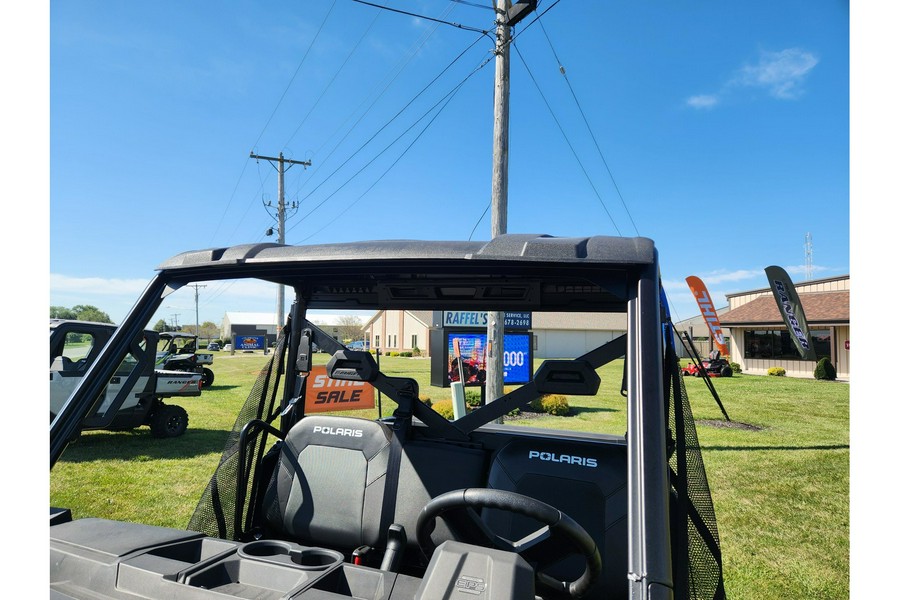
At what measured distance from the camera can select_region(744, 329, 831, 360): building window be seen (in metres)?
26.4

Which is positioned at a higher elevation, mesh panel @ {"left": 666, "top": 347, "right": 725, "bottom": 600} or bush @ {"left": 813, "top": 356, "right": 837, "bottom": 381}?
mesh panel @ {"left": 666, "top": 347, "right": 725, "bottom": 600}

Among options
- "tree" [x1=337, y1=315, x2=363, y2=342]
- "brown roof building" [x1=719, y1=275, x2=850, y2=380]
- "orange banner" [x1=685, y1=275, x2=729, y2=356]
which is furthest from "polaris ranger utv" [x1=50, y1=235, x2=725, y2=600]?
"tree" [x1=337, y1=315, x2=363, y2=342]

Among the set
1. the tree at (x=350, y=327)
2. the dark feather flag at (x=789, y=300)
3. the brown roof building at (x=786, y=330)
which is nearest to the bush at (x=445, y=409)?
the dark feather flag at (x=789, y=300)

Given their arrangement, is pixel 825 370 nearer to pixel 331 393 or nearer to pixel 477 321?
pixel 477 321

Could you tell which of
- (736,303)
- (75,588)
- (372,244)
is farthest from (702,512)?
(736,303)

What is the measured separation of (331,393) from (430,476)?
21.6 ft

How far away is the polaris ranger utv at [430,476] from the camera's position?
149cm

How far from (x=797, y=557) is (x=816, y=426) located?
8.47 metres

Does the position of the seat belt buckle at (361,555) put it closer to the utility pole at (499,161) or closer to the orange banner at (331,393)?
the orange banner at (331,393)

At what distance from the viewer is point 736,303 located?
107 feet

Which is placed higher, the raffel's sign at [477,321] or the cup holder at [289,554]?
the raffel's sign at [477,321]

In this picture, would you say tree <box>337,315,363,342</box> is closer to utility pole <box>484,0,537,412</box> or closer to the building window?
the building window

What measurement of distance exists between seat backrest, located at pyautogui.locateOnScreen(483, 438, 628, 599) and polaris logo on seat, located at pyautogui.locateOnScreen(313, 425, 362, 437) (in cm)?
68

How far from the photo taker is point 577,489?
2.23m
